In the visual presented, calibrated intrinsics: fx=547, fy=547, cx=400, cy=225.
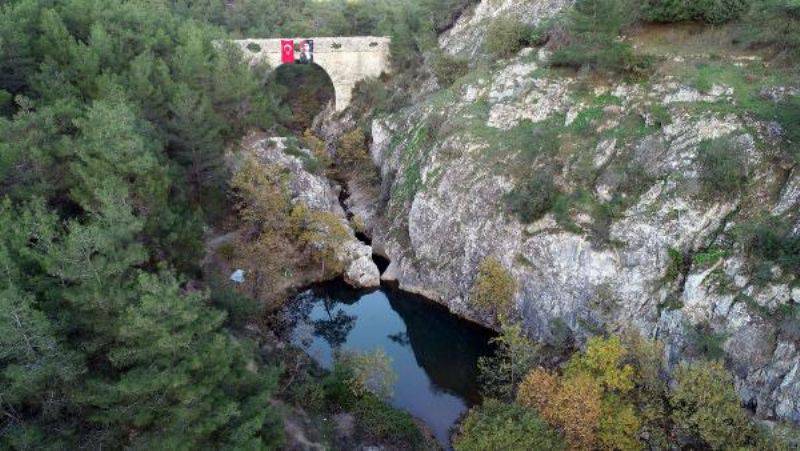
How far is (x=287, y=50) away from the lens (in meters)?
57.8

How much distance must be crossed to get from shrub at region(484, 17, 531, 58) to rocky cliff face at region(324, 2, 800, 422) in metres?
1.45

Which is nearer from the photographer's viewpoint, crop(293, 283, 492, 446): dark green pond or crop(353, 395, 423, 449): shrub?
crop(353, 395, 423, 449): shrub

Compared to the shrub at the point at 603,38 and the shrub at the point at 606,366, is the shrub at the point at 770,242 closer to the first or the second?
the shrub at the point at 606,366

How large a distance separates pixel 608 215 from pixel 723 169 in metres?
5.91

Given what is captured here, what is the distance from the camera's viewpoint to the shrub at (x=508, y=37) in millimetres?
42812

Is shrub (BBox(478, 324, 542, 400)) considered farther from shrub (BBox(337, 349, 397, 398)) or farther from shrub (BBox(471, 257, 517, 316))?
shrub (BBox(337, 349, 397, 398))

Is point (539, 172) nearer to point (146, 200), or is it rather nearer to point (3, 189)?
point (146, 200)

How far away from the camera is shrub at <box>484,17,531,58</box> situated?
42.8 meters

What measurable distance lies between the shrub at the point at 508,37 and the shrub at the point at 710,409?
29.2 m

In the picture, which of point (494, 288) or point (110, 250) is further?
point (494, 288)

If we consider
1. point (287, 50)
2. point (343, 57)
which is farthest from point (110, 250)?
point (343, 57)

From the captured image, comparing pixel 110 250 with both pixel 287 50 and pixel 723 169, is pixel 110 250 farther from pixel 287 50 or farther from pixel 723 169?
pixel 287 50

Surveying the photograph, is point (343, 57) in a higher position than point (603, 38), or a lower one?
lower

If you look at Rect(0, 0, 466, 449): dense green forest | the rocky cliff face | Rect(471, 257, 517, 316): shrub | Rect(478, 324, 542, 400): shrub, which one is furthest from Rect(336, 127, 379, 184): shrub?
Rect(478, 324, 542, 400): shrub
